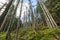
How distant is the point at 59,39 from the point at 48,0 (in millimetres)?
11498

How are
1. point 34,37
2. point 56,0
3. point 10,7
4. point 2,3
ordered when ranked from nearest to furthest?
1. point 10,7
2. point 2,3
3. point 34,37
4. point 56,0

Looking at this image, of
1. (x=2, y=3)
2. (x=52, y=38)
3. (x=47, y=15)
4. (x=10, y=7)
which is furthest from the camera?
(x=52, y=38)

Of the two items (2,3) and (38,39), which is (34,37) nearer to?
(38,39)

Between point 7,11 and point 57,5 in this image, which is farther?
point 57,5

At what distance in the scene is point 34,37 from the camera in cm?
891

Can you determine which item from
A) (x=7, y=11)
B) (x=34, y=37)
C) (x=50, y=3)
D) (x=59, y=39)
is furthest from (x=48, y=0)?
(x=7, y=11)

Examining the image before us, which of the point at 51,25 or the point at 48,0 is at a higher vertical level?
the point at 48,0

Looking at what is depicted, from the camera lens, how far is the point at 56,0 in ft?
57.8

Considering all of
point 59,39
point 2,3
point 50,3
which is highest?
point 50,3

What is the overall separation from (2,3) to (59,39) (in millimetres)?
2644

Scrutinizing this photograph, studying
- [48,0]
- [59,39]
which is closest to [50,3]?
[48,0]

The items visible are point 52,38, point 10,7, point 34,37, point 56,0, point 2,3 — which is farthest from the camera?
point 56,0

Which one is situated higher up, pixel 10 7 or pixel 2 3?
pixel 2 3

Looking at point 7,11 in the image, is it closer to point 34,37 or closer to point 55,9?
point 34,37
